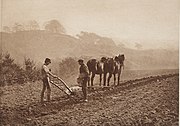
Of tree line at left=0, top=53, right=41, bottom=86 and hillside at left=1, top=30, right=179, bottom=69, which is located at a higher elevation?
hillside at left=1, top=30, right=179, bottom=69

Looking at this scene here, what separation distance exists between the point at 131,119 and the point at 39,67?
0.61 metres

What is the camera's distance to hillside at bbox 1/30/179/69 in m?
2.27

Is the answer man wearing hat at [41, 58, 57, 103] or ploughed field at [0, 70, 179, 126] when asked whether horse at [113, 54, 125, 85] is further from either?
man wearing hat at [41, 58, 57, 103]

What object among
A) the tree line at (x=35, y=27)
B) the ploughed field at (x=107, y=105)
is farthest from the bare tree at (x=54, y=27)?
the ploughed field at (x=107, y=105)

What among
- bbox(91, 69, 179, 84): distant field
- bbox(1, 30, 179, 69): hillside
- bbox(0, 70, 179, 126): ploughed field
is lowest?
bbox(0, 70, 179, 126): ploughed field

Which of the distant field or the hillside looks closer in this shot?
the hillside

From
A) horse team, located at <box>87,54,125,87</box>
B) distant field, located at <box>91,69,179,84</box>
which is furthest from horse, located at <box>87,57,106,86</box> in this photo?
distant field, located at <box>91,69,179,84</box>

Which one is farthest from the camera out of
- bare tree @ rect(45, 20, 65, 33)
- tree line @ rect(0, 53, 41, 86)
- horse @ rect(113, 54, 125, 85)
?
horse @ rect(113, 54, 125, 85)

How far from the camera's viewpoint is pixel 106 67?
2.47 m

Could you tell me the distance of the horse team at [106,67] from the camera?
7.90 ft

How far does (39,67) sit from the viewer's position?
7.52 ft

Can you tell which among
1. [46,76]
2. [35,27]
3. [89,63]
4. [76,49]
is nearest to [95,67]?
[89,63]

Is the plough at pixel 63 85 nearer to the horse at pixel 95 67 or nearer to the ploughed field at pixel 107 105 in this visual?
the ploughed field at pixel 107 105

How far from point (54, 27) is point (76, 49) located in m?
0.18
